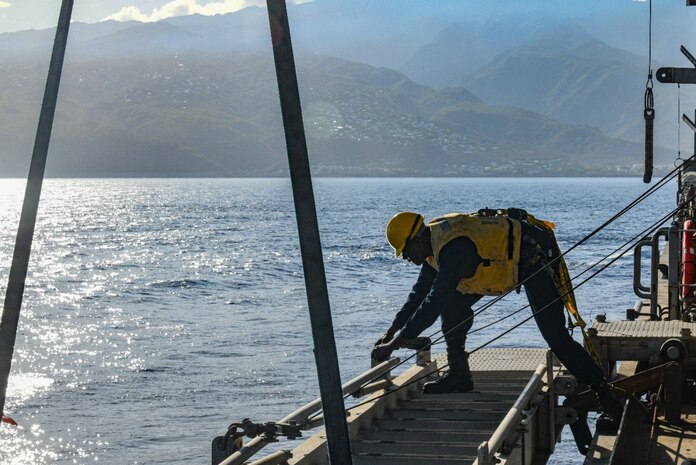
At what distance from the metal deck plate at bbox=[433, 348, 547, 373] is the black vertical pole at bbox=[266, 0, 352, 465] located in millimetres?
7501

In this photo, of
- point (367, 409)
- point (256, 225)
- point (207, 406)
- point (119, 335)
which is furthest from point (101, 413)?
point (256, 225)

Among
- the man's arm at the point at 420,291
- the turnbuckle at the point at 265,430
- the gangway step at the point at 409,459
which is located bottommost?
the gangway step at the point at 409,459

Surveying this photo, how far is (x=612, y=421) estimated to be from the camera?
30.6 feet

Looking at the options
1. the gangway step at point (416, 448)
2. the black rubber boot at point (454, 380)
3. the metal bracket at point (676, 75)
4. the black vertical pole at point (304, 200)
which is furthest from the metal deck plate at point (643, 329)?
the black vertical pole at point (304, 200)

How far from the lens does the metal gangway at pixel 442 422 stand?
7.58 meters

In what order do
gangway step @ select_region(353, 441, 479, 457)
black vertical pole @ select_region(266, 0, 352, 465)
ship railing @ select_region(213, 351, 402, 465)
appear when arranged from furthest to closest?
→ gangway step @ select_region(353, 441, 479, 457), ship railing @ select_region(213, 351, 402, 465), black vertical pole @ select_region(266, 0, 352, 465)

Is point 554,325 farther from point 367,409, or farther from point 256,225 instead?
point 256,225

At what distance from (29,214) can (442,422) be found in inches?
225

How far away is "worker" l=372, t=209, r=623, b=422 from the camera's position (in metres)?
9.16

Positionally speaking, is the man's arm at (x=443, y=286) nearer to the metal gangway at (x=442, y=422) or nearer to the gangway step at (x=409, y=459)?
the metal gangway at (x=442, y=422)

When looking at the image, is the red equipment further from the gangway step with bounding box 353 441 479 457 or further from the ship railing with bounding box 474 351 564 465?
the gangway step with bounding box 353 441 479 457

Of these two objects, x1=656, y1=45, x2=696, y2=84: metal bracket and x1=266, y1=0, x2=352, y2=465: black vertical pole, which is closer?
x1=266, y1=0, x2=352, y2=465: black vertical pole

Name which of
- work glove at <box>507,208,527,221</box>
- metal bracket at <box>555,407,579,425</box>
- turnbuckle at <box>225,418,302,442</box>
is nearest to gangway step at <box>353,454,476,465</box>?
turnbuckle at <box>225,418,302,442</box>

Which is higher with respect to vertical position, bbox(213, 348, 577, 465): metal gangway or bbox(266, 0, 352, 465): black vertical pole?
bbox(266, 0, 352, 465): black vertical pole
